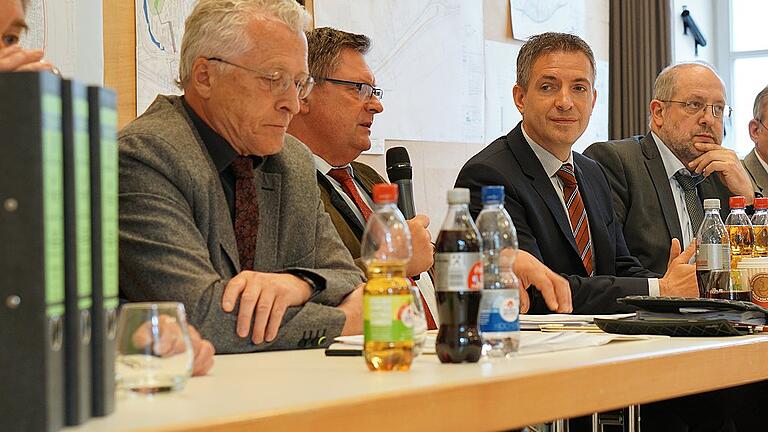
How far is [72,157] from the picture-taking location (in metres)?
0.89

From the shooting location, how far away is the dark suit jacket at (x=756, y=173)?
161 inches

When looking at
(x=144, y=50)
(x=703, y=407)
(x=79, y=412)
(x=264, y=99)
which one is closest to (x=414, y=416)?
(x=79, y=412)

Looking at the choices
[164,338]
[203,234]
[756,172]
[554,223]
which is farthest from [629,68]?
[164,338]

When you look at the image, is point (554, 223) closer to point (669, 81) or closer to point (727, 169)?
point (727, 169)

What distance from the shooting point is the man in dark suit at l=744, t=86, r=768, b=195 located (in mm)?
4133

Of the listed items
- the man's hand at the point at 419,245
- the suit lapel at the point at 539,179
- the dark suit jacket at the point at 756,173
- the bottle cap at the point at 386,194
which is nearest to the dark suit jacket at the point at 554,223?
the suit lapel at the point at 539,179

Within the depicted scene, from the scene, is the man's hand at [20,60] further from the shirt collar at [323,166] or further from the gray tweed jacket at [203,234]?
the shirt collar at [323,166]

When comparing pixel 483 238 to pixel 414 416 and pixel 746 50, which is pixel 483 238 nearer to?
pixel 414 416

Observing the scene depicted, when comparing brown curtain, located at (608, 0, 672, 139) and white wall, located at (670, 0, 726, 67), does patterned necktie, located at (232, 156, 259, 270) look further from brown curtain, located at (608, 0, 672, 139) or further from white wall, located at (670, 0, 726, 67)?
white wall, located at (670, 0, 726, 67)

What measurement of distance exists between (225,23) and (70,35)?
860mm

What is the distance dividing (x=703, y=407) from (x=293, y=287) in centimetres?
121

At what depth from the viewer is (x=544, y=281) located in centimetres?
220

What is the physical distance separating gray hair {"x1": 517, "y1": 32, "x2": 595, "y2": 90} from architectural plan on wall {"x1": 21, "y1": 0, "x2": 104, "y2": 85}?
52.0 inches

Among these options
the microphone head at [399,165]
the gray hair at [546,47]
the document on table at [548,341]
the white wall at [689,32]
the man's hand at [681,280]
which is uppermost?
the white wall at [689,32]
